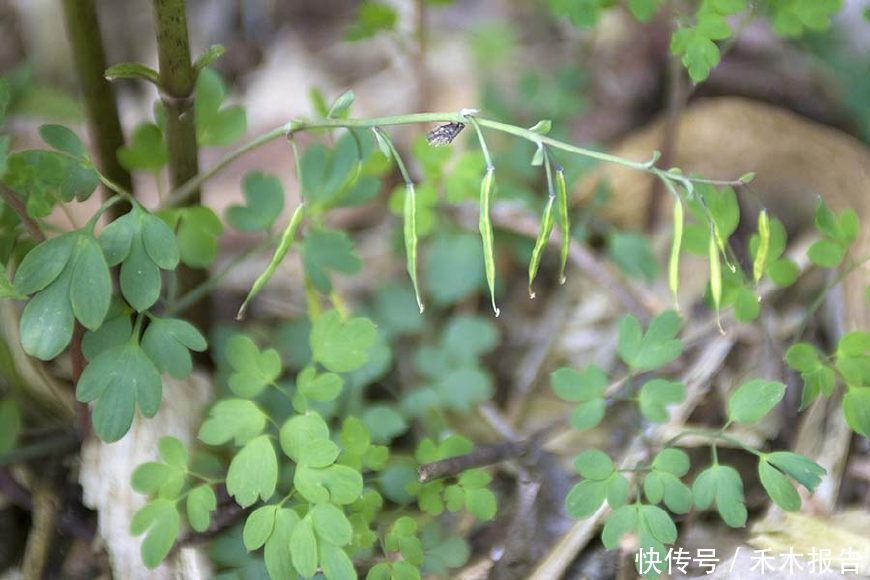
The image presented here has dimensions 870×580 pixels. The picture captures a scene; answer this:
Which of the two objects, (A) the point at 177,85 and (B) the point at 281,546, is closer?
(B) the point at 281,546

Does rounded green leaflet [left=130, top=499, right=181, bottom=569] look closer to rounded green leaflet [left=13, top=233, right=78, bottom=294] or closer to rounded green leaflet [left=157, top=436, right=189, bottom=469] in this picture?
rounded green leaflet [left=157, top=436, right=189, bottom=469]

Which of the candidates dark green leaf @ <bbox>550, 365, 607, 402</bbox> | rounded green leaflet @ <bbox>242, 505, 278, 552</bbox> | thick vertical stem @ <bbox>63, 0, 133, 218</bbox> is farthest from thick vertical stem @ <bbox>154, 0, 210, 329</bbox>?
dark green leaf @ <bbox>550, 365, 607, 402</bbox>

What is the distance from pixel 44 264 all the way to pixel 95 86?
17.6 inches

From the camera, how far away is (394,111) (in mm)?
2588

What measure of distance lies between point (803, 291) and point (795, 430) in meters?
0.39

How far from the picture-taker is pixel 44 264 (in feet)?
4.05

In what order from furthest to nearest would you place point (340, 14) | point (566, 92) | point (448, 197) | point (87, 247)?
point (340, 14) → point (566, 92) → point (448, 197) → point (87, 247)

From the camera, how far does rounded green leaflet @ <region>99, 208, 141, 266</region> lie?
1.27 m

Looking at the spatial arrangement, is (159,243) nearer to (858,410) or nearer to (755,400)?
(755,400)

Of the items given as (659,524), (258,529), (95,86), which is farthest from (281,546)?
(95,86)

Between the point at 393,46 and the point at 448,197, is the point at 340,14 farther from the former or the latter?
the point at 448,197

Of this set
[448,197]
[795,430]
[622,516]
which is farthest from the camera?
[448,197]

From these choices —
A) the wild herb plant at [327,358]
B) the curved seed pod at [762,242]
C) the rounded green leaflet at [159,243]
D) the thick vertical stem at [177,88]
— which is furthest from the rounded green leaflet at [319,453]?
the curved seed pod at [762,242]

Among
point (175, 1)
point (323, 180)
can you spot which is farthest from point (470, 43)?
point (175, 1)
